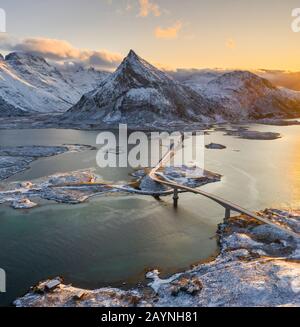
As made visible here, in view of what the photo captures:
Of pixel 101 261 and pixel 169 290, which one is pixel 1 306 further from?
pixel 169 290

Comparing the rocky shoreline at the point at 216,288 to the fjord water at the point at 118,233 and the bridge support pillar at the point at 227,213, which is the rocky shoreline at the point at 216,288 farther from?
the bridge support pillar at the point at 227,213

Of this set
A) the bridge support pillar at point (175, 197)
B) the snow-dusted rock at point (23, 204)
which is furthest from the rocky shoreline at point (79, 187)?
the bridge support pillar at point (175, 197)

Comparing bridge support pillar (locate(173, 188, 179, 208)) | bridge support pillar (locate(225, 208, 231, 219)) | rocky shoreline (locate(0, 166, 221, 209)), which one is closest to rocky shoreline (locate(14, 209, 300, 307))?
bridge support pillar (locate(225, 208, 231, 219))

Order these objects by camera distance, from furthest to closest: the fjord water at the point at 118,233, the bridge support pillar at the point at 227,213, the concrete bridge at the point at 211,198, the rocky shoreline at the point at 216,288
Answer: the bridge support pillar at the point at 227,213
the concrete bridge at the point at 211,198
the fjord water at the point at 118,233
the rocky shoreline at the point at 216,288

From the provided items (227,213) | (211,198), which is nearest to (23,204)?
(211,198)

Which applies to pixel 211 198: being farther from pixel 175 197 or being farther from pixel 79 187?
pixel 79 187

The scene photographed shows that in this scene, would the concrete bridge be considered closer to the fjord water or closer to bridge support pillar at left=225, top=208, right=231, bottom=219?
bridge support pillar at left=225, top=208, right=231, bottom=219
